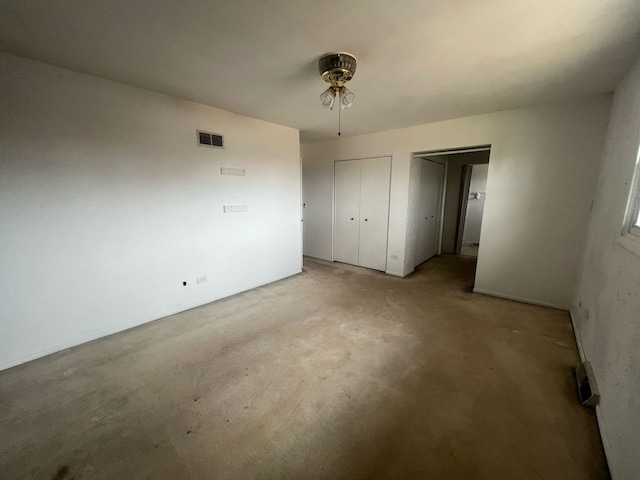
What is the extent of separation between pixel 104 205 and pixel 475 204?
7431 millimetres

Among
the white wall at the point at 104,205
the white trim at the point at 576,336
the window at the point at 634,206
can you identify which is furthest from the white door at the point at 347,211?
the window at the point at 634,206

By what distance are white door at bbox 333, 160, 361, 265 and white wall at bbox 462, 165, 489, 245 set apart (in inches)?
135

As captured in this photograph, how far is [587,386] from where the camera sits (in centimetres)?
166

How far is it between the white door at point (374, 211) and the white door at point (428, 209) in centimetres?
67

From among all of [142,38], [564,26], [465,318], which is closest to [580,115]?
[564,26]

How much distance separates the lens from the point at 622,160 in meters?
1.88

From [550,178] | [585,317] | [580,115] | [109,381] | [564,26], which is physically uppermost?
[564,26]

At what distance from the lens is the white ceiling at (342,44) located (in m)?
1.37

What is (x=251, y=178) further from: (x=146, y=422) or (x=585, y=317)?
(x=585, y=317)

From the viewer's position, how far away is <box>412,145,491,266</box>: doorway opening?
181 inches

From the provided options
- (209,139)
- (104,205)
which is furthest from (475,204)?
(104,205)

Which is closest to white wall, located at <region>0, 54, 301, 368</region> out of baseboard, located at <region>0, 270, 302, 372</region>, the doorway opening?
baseboard, located at <region>0, 270, 302, 372</region>

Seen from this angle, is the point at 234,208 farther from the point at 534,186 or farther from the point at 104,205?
the point at 534,186

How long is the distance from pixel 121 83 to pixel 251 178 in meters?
1.60
